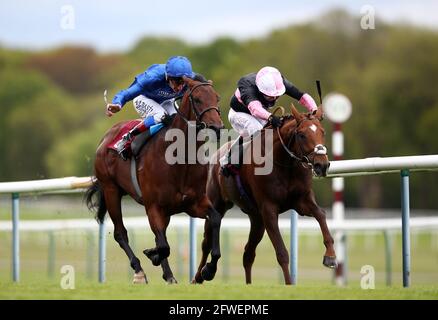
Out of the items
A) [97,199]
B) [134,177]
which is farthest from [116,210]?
[134,177]

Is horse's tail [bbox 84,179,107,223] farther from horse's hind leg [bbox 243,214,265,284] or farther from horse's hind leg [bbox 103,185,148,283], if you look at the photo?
horse's hind leg [bbox 243,214,265,284]

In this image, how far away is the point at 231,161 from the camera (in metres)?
9.30

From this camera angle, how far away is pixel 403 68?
1555 inches

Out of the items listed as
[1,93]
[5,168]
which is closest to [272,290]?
[5,168]

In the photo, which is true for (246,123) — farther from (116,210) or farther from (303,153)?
(116,210)

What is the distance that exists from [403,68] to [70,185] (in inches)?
1192

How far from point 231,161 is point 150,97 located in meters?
0.88

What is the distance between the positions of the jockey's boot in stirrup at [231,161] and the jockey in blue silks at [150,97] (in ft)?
1.94

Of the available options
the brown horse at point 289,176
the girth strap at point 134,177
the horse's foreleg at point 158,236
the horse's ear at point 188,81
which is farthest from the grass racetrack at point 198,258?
the horse's ear at point 188,81

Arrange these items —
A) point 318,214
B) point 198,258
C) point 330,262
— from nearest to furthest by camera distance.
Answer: point 330,262 → point 318,214 → point 198,258

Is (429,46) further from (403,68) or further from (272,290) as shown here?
(272,290)

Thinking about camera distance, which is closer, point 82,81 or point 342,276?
point 342,276

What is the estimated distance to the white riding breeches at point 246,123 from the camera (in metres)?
9.43

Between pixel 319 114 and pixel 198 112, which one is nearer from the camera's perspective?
pixel 198 112
